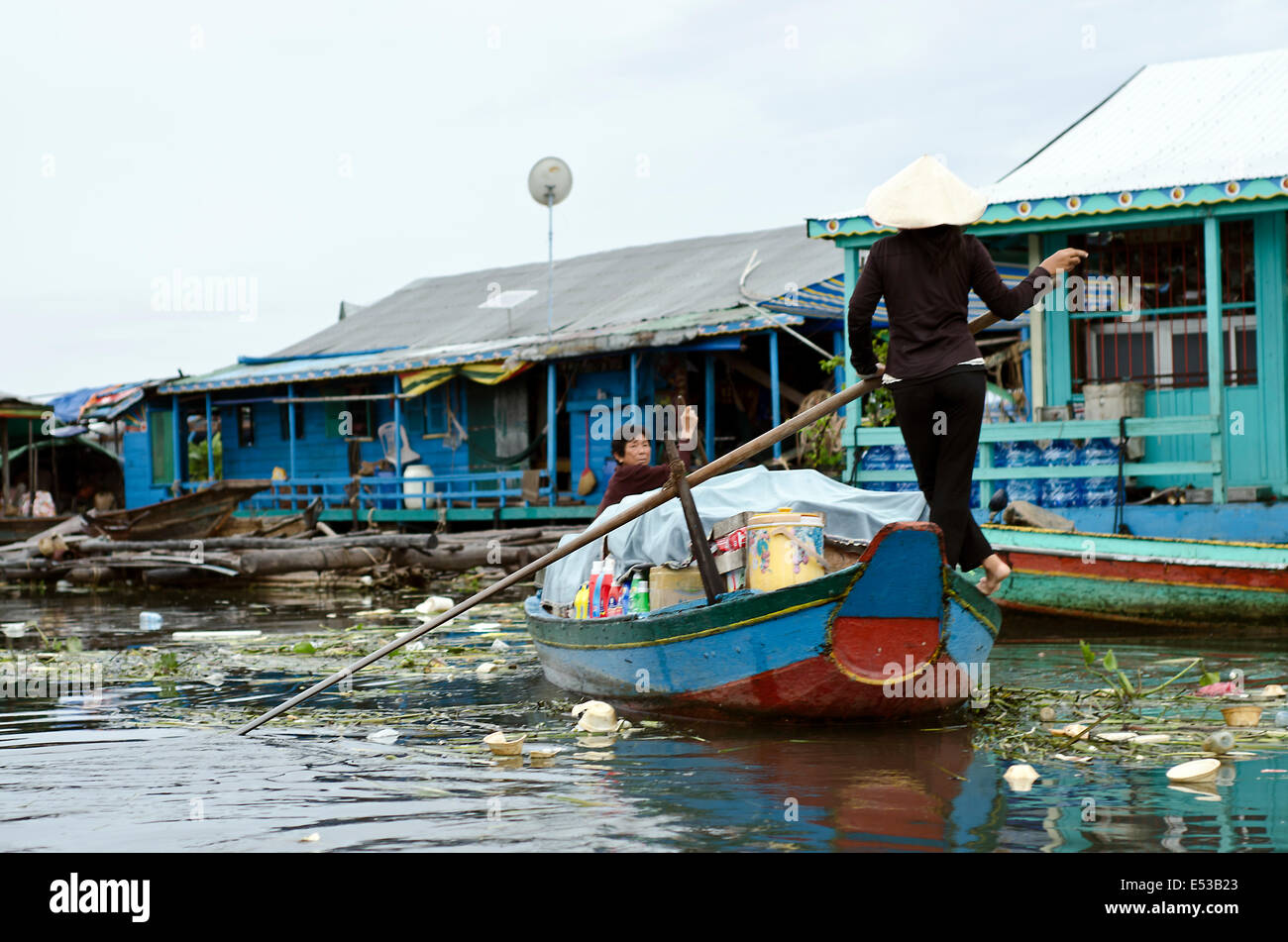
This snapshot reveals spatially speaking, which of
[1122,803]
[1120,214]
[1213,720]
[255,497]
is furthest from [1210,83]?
[255,497]

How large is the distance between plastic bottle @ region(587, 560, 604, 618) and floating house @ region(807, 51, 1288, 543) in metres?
4.75

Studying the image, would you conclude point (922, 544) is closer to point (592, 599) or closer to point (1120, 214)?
point (592, 599)

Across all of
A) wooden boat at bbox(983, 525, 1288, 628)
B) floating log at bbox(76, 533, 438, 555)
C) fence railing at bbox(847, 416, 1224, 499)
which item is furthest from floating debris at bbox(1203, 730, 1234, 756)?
floating log at bbox(76, 533, 438, 555)

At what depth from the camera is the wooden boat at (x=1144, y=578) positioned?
32.7 feet

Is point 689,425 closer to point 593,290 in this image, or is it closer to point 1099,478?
point 1099,478

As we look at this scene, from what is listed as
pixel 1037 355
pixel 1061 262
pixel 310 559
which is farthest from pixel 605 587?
pixel 310 559

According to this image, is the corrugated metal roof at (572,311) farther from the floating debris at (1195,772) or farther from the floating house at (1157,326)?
the floating debris at (1195,772)

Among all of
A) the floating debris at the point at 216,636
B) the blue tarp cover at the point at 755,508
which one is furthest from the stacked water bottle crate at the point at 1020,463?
the floating debris at the point at 216,636

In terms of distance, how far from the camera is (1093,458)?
11797 mm

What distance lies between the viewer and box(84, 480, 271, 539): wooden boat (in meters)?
19.8

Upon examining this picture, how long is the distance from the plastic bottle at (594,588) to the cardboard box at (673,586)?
23.8 inches

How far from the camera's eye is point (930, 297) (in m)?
5.93
